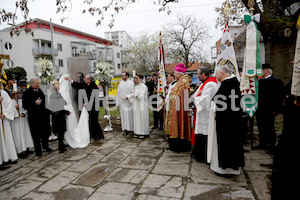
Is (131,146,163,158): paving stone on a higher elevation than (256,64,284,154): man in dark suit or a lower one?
lower

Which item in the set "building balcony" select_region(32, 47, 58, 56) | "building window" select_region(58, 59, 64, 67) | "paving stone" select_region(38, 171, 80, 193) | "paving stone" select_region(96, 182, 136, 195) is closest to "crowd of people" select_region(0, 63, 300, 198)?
"paving stone" select_region(96, 182, 136, 195)

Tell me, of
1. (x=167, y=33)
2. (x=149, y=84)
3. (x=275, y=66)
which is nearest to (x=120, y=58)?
(x=167, y=33)

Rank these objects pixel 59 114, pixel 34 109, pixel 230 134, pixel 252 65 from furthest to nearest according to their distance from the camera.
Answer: pixel 59 114
pixel 34 109
pixel 252 65
pixel 230 134

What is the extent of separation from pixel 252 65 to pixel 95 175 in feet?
13.8

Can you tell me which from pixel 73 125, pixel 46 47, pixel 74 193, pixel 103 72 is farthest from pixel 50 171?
pixel 46 47

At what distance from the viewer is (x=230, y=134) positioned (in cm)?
352

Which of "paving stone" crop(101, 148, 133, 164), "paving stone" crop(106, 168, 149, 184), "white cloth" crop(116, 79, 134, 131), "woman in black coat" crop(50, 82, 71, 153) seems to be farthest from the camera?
"white cloth" crop(116, 79, 134, 131)

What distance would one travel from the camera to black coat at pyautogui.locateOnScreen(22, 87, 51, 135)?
5137 mm

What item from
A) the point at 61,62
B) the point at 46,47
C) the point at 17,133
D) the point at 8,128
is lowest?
the point at 17,133

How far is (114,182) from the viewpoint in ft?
11.8

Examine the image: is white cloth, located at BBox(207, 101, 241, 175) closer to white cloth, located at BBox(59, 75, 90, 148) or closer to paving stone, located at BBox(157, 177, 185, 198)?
paving stone, located at BBox(157, 177, 185, 198)

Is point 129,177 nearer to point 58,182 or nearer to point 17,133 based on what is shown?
point 58,182

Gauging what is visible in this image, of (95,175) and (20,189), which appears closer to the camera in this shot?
(20,189)

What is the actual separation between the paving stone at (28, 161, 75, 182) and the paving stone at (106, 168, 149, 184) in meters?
1.22
